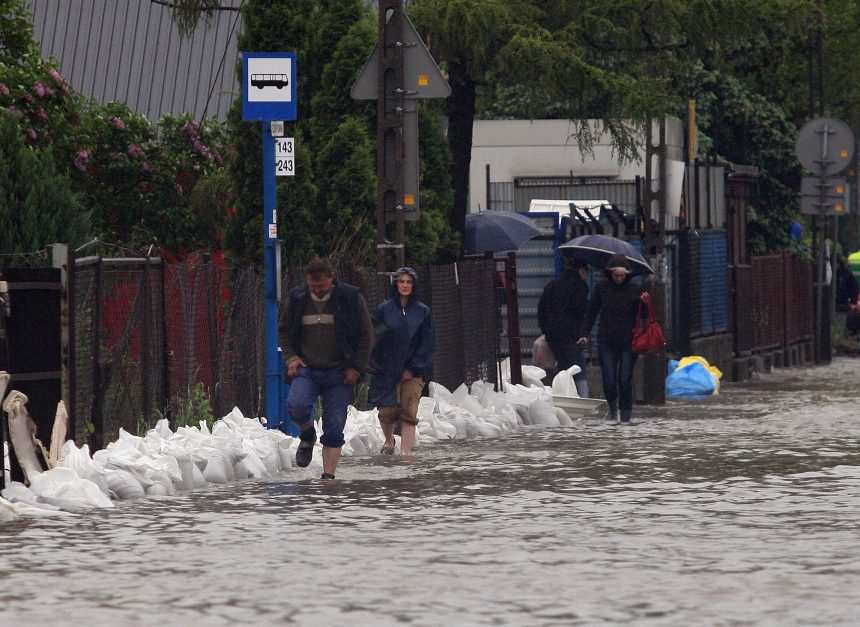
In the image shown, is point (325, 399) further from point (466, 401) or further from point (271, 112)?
point (466, 401)

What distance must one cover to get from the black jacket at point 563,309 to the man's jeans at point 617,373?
1234 millimetres

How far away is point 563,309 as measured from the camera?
20797mm

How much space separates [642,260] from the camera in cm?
2064

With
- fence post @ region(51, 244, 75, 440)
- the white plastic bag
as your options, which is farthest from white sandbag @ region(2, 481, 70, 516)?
the white plastic bag

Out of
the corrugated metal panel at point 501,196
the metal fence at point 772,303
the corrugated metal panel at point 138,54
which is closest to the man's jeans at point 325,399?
the metal fence at point 772,303

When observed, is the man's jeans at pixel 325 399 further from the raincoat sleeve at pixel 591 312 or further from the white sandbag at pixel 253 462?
the raincoat sleeve at pixel 591 312

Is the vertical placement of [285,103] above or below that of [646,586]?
above

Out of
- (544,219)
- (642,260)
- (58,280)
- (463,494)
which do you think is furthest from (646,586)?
(544,219)

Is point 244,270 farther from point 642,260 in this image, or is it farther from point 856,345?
point 856,345

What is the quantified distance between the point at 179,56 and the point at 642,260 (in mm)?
17504

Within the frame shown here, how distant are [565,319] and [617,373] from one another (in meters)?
1.44

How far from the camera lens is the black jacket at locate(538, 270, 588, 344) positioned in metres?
20.8

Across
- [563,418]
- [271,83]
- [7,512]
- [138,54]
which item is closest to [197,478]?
[7,512]

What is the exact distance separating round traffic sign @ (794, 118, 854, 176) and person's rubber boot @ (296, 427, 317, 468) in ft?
55.8
